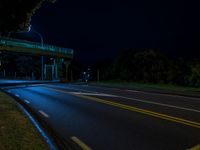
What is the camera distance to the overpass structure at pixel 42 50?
170ft

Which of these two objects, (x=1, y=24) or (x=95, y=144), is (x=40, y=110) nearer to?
(x=1, y=24)

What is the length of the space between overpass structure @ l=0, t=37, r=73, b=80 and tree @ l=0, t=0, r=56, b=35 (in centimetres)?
3632

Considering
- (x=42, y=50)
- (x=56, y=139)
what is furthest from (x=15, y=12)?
(x=42, y=50)

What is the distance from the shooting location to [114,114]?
1181 centimetres

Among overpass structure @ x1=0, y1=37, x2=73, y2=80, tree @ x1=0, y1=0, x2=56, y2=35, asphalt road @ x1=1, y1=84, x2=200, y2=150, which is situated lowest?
asphalt road @ x1=1, y1=84, x2=200, y2=150

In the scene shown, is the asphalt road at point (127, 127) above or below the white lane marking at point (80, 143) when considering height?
above

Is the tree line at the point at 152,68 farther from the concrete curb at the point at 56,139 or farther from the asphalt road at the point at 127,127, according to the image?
the concrete curb at the point at 56,139

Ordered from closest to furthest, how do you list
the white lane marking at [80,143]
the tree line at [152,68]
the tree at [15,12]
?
the white lane marking at [80,143], the tree at [15,12], the tree line at [152,68]

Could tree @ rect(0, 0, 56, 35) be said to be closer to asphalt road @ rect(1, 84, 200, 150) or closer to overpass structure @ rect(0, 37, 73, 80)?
asphalt road @ rect(1, 84, 200, 150)

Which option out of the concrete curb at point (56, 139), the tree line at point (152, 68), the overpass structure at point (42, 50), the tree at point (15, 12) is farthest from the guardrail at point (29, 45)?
the concrete curb at point (56, 139)

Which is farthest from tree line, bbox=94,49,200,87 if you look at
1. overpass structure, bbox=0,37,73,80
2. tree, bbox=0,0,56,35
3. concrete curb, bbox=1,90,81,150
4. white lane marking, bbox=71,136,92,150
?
white lane marking, bbox=71,136,92,150

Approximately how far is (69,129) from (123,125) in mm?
1669

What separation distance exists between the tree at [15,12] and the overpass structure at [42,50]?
36322 millimetres

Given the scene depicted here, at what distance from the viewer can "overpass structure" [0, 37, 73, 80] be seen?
51.9 m
